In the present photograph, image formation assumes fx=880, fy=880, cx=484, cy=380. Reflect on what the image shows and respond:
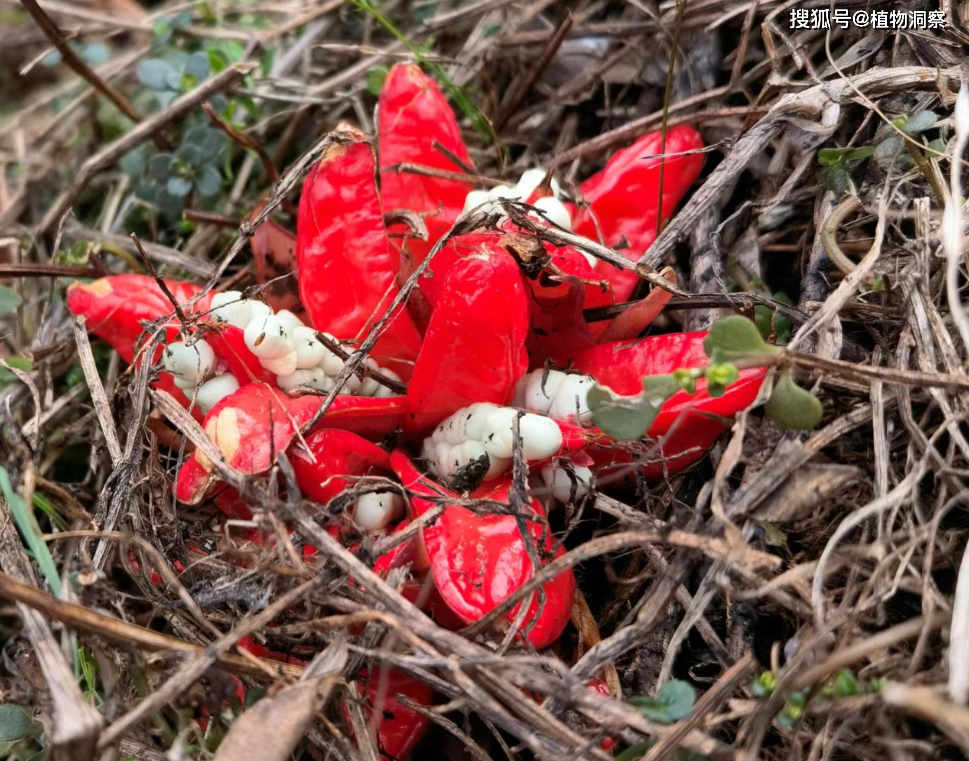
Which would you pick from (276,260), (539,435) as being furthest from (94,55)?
(539,435)

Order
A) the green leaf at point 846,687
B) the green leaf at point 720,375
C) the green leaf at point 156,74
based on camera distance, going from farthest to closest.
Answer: the green leaf at point 156,74, the green leaf at point 720,375, the green leaf at point 846,687

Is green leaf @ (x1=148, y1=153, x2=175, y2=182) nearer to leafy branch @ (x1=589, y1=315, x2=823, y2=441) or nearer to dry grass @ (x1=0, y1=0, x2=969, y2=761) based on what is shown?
dry grass @ (x1=0, y1=0, x2=969, y2=761)

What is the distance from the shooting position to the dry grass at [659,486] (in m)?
1.40

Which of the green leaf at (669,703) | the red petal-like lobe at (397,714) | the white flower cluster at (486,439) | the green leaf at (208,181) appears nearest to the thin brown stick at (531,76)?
the green leaf at (208,181)

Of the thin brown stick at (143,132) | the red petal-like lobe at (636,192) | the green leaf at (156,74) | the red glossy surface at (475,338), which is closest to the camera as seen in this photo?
the red glossy surface at (475,338)

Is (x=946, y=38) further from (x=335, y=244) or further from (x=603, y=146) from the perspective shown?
(x=335, y=244)

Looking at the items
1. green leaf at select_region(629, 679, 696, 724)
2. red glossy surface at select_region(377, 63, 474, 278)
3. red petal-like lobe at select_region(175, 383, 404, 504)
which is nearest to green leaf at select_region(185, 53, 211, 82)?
red glossy surface at select_region(377, 63, 474, 278)

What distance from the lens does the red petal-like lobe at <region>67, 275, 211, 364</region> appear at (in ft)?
6.43

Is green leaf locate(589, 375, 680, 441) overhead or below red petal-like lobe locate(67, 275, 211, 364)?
below

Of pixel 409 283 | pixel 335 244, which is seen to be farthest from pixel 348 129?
pixel 409 283

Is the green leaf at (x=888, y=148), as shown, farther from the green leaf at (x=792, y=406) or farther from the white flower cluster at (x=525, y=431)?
the white flower cluster at (x=525, y=431)

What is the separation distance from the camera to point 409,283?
67.1 inches

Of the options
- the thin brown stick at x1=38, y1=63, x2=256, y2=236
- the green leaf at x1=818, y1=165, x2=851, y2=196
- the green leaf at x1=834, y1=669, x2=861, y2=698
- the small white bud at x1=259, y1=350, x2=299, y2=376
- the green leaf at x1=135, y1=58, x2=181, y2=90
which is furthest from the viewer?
the green leaf at x1=135, y1=58, x2=181, y2=90

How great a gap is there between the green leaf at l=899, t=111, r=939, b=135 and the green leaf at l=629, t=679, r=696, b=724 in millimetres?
1262
